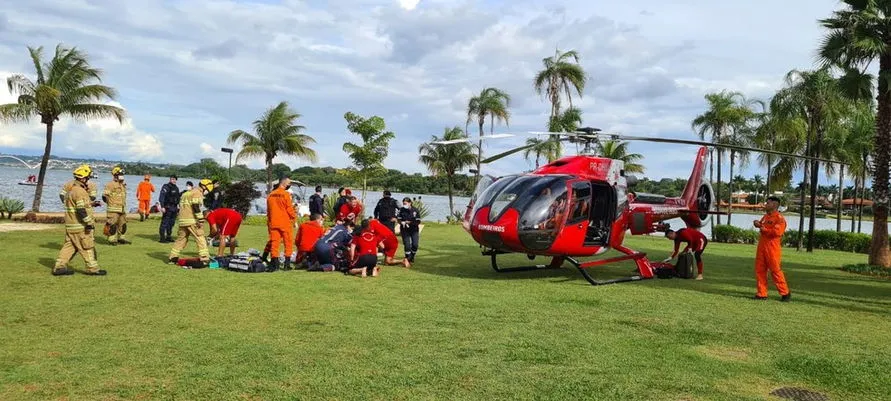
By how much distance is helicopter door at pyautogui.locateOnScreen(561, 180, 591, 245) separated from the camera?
10758 millimetres

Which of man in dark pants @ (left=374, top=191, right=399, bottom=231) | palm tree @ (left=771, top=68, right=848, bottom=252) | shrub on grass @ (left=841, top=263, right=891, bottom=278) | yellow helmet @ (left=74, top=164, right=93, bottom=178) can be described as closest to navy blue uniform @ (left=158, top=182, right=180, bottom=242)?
man in dark pants @ (left=374, top=191, right=399, bottom=231)

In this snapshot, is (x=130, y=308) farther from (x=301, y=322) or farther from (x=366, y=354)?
(x=366, y=354)

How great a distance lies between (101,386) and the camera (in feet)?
15.2

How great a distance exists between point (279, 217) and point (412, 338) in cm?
550

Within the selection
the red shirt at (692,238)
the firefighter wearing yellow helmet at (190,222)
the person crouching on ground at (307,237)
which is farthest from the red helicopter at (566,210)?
the firefighter wearing yellow helmet at (190,222)

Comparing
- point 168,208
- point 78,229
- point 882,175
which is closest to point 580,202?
point 78,229

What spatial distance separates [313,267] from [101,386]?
706 cm

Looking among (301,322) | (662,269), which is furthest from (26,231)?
(662,269)

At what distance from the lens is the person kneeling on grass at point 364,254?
11.3 m

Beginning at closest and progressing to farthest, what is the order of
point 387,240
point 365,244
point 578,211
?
point 578,211 → point 365,244 → point 387,240

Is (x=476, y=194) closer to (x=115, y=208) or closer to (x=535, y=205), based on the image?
(x=535, y=205)

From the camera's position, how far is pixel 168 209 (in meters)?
16.0

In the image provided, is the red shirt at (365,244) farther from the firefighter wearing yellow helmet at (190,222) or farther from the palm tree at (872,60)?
the palm tree at (872,60)

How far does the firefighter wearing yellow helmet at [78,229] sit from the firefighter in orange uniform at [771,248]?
10461 millimetres
